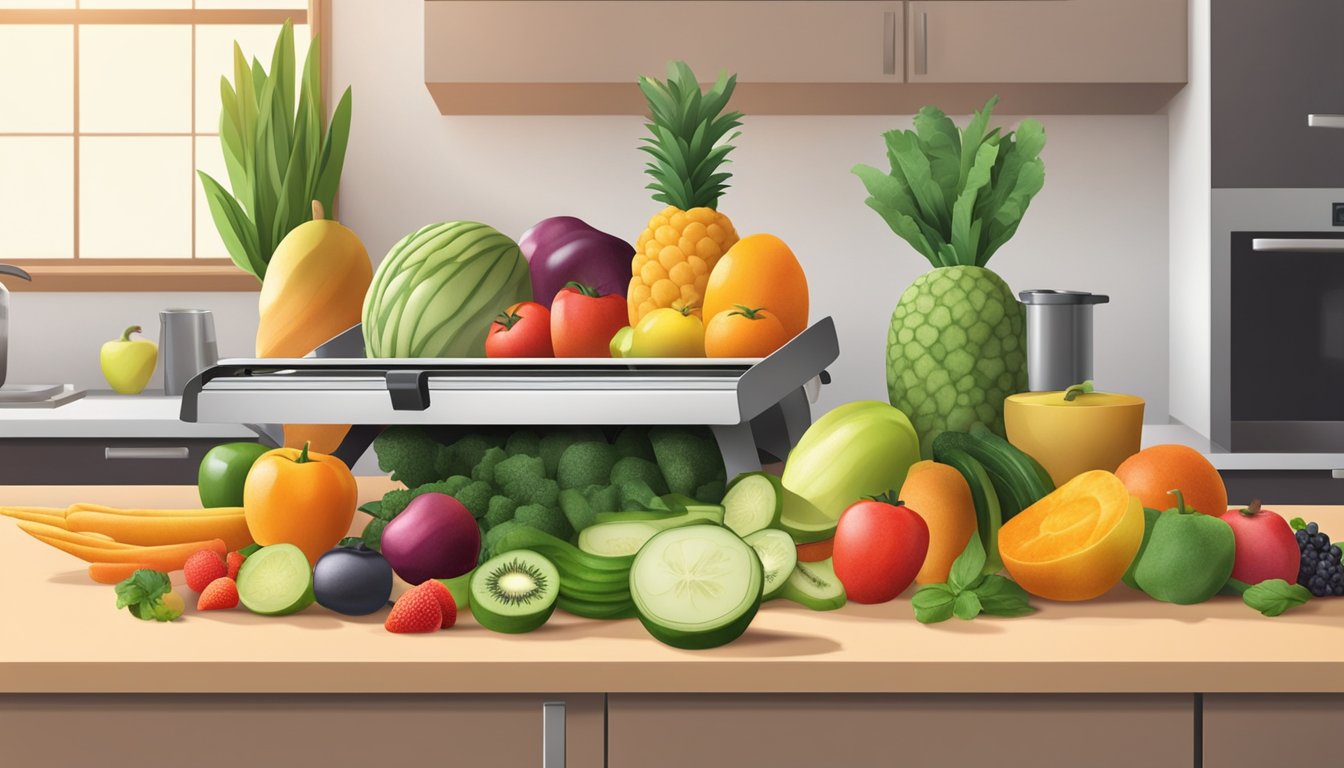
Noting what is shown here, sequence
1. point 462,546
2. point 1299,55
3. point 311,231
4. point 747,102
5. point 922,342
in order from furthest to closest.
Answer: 1. point 747,102
2. point 1299,55
3. point 311,231
4. point 922,342
5. point 462,546

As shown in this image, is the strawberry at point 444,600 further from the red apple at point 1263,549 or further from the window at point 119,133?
the window at point 119,133

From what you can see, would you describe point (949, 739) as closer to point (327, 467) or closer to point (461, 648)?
point (461, 648)

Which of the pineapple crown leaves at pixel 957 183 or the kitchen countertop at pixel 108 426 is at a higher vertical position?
the pineapple crown leaves at pixel 957 183

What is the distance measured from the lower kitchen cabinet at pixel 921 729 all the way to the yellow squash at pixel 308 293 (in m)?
0.81

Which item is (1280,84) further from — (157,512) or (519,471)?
(157,512)

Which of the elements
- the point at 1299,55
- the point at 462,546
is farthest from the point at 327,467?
the point at 1299,55

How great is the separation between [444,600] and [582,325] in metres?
0.48

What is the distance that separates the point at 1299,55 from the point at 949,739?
239 cm

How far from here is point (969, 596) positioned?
0.94 m

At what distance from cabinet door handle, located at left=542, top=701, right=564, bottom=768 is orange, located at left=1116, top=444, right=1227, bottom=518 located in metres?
0.55

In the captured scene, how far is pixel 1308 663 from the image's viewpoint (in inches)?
33.1

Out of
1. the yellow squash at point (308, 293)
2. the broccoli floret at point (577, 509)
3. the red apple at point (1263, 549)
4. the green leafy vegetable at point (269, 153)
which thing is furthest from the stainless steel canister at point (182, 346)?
the red apple at point (1263, 549)

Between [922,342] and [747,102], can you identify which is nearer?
[922,342]

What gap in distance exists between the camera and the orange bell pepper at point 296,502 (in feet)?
3.49
